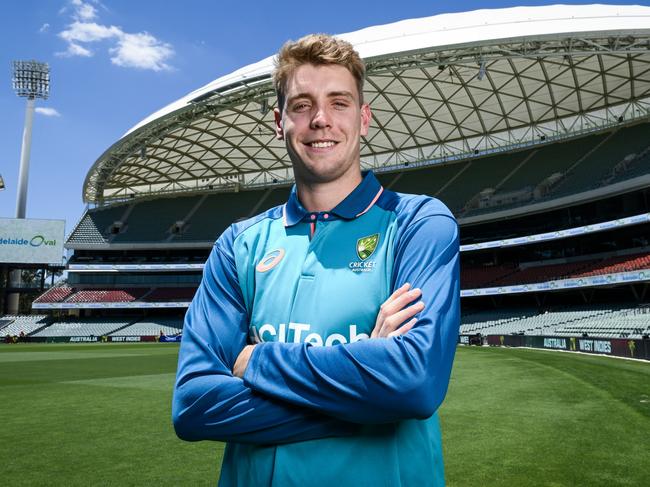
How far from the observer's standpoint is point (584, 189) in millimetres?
40281

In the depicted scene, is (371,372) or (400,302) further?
(400,302)

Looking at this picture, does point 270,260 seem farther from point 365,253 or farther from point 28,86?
point 28,86

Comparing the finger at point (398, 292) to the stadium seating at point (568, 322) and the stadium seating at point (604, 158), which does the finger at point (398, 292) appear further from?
the stadium seating at point (604, 158)

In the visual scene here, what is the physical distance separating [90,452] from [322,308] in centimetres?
631

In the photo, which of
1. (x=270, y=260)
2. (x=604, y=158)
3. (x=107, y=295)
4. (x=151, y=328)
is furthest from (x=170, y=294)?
(x=270, y=260)

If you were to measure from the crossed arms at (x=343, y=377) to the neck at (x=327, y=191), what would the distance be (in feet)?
1.08

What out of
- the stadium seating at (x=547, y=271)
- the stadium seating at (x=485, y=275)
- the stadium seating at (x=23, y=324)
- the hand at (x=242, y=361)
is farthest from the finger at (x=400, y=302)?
the stadium seating at (x=23, y=324)

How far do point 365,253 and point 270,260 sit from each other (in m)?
0.40

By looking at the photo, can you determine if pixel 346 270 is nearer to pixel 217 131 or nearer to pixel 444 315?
pixel 444 315

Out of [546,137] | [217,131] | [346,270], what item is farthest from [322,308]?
[546,137]

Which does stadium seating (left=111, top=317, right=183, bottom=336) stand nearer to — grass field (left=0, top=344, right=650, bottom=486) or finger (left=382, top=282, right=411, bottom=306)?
grass field (left=0, top=344, right=650, bottom=486)

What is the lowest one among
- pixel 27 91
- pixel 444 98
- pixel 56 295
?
pixel 56 295

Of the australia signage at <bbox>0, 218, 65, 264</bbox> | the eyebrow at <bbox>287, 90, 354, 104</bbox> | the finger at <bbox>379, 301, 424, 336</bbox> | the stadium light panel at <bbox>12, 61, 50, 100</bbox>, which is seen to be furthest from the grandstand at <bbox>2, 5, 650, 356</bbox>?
the finger at <bbox>379, 301, 424, 336</bbox>

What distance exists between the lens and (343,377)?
178cm
